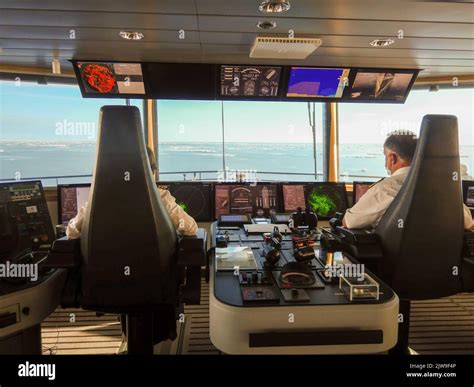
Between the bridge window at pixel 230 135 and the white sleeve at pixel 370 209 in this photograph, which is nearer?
the white sleeve at pixel 370 209

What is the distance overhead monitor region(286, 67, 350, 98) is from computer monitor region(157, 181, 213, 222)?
1.12 metres

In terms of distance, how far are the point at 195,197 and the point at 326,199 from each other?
45.6 inches

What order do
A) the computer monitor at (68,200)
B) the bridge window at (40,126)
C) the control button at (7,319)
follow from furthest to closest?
the bridge window at (40,126), the computer monitor at (68,200), the control button at (7,319)

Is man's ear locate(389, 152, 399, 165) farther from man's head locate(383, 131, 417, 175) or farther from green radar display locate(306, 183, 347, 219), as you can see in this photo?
green radar display locate(306, 183, 347, 219)

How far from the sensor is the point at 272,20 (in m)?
2.08

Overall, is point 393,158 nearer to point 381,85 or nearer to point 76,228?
point 381,85

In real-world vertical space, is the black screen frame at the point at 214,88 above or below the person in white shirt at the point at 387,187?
above

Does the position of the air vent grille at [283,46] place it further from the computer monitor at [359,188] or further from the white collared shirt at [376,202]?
the computer monitor at [359,188]

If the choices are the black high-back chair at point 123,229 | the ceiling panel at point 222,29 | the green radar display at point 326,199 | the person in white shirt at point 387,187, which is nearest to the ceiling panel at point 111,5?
the ceiling panel at point 222,29

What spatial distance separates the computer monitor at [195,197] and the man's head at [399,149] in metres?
1.56

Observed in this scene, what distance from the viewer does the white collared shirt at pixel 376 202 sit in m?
1.91

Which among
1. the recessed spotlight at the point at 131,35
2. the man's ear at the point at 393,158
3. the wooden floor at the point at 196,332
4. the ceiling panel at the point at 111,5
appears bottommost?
the wooden floor at the point at 196,332

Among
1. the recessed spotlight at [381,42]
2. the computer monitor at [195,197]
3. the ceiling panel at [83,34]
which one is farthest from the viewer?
the computer monitor at [195,197]
